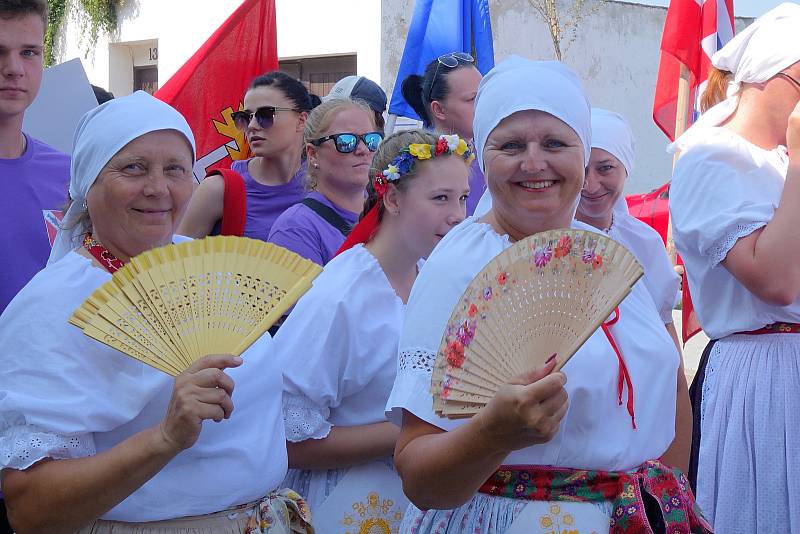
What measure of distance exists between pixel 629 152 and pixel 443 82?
46.1 inches

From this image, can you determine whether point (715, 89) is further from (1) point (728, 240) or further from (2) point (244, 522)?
(2) point (244, 522)

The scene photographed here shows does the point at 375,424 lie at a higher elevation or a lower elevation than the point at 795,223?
lower

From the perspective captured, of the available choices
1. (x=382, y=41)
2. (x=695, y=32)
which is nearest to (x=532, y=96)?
(x=695, y=32)

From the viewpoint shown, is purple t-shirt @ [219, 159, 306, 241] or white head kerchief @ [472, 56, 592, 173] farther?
purple t-shirt @ [219, 159, 306, 241]

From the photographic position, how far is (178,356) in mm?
2191

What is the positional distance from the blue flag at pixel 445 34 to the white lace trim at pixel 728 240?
2921 millimetres

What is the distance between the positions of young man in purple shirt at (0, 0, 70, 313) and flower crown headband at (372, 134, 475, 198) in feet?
3.51

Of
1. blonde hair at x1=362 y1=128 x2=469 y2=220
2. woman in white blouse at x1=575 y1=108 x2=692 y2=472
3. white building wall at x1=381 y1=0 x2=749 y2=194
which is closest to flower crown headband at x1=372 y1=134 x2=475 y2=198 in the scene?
blonde hair at x1=362 y1=128 x2=469 y2=220

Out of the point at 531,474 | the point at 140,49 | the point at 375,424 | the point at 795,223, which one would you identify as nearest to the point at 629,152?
the point at 795,223

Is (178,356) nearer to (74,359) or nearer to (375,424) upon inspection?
(74,359)

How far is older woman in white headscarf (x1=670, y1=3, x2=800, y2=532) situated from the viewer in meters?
2.91

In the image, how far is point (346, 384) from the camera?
290 cm

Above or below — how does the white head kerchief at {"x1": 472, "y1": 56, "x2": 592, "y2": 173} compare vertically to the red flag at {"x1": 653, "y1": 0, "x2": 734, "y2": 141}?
below

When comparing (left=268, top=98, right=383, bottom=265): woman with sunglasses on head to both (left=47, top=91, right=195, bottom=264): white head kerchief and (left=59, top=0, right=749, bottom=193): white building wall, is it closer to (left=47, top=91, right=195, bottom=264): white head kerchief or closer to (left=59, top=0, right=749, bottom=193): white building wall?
(left=47, top=91, right=195, bottom=264): white head kerchief
